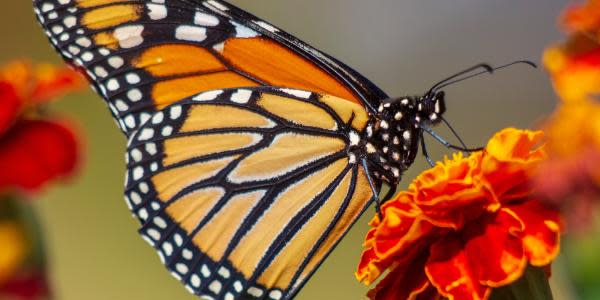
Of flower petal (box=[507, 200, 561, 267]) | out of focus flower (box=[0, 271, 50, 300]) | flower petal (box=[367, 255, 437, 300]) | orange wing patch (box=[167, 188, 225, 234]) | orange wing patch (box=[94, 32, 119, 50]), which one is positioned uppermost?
flower petal (box=[507, 200, 561, 267])

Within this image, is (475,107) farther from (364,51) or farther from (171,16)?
(171,16)

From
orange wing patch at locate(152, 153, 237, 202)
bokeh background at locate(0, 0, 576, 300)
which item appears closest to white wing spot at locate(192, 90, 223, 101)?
orange wing patch at locate(152, 153, 237, 202)

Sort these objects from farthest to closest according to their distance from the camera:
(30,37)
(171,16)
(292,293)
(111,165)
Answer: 1. (30,37)
2. (111,165)
3. (171,16)
4. (292,293)

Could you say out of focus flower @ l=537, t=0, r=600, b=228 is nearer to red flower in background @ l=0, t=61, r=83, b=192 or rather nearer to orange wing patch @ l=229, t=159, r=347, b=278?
orange wing patch @ l=229, t=159, r=347, b=278

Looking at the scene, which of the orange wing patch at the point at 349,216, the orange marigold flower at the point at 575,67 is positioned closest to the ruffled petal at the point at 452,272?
the orange marigold flower at the point at 575,67

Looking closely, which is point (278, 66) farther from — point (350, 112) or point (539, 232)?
point (539, 232)

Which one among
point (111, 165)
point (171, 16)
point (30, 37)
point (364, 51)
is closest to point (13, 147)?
point (171, 16)
